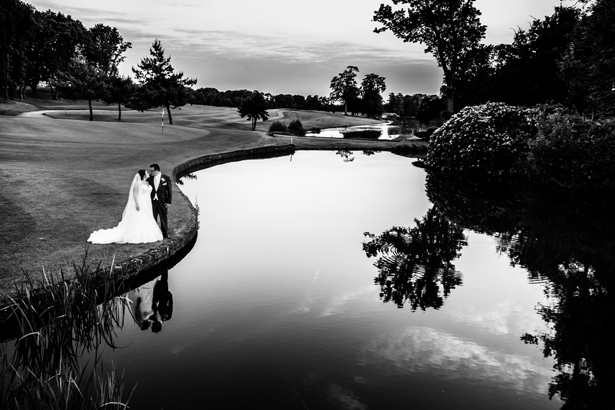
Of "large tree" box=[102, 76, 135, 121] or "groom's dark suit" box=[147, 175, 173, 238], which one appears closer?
"groom's dark suit" box=[147, 175, 173, 238]

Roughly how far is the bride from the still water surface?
4.43 feet

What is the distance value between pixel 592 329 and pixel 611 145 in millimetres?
17408

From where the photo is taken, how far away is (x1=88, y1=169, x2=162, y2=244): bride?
41.4 ft

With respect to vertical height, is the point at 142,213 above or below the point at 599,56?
below

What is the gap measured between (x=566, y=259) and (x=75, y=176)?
68.1 feet

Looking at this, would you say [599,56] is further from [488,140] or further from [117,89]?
[117,89]

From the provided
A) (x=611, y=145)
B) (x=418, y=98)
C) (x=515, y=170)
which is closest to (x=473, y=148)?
(x=515, y=170)

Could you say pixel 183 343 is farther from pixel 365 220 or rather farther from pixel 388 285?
pixel 365 220

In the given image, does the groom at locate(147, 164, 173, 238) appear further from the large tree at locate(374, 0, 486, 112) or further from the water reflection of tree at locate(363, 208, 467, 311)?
the large tree at locate(374, 0, 486, 112)

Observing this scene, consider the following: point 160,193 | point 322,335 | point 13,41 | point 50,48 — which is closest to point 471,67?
point 160,193

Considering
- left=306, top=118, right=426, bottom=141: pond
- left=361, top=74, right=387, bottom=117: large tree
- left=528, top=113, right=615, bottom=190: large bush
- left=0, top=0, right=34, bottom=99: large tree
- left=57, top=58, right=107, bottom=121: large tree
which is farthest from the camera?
left=361, top=74, right=387, bottom=117: large tree

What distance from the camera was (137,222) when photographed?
12781mm

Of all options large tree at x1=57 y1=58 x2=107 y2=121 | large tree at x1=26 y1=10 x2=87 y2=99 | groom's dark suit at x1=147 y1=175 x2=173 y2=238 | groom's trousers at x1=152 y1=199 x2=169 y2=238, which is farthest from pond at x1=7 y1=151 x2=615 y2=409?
large tree at x1=26 y1=10 x2=87 y2=99

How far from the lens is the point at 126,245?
12.5 meters
